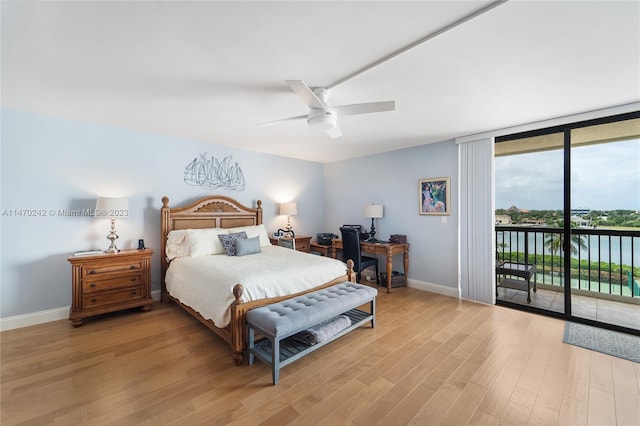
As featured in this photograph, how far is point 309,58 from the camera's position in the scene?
1885 millimetres

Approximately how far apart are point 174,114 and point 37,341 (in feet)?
8.90

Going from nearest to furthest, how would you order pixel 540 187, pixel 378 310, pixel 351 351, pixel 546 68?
→ 1. pixel 546 68
2. pixel 351 351
3. pixel 378 310
4. pixel 540 187

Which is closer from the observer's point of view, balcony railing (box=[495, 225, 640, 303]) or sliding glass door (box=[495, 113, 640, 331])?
sliding glass door (box=[495, 113, 640, 331])

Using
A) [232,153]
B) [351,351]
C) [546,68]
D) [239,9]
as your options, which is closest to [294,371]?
[351,351]

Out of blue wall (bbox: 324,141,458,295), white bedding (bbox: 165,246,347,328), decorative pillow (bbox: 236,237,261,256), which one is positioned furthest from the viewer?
blue wall (bbox: 324,141,458,295)

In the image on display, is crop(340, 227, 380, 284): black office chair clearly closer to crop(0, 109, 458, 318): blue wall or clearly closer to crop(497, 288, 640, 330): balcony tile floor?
crop(0, 109, 458, 318): blue wall

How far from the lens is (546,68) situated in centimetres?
200

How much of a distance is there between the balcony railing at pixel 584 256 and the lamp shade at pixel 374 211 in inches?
83.8

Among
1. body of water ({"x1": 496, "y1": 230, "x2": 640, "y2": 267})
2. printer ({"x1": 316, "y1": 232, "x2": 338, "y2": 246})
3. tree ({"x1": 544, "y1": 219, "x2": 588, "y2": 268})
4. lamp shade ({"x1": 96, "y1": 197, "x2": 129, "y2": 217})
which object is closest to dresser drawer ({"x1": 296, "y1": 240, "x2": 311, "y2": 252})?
printer ({"x1": 316, "y1": 232, "x2": 338, "y2": 246})

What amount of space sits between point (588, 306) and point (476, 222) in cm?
183

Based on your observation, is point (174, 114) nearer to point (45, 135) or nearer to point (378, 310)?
point (45, 135)

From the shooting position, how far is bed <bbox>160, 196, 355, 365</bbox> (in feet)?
7.65

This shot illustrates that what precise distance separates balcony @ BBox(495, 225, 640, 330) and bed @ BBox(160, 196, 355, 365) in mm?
3106

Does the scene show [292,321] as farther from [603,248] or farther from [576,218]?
[603,248]
